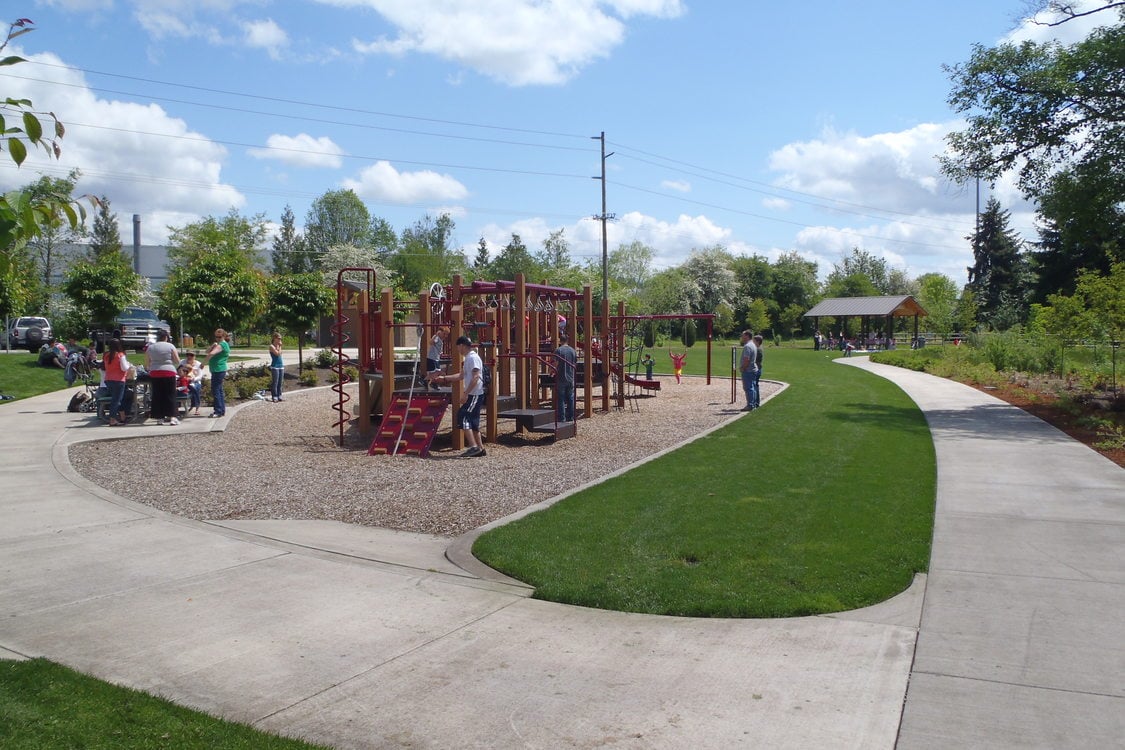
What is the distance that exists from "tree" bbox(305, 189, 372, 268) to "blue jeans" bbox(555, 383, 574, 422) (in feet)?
244

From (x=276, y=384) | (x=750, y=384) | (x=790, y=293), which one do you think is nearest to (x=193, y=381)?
(x=276, y=384)

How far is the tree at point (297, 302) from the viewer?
88.6 feet

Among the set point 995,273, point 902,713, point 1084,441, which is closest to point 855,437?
point 1084,441

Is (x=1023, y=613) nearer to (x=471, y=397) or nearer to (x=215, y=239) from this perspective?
(x=471, y=397)

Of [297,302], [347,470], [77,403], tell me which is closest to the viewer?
[347,470]

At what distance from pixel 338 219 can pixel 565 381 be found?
76.4 meters

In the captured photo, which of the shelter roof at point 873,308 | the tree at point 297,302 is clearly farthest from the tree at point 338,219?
the tree at point 297,302

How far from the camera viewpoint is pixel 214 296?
25875mm

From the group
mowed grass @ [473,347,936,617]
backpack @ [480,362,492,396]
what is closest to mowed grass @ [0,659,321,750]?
mowed grass @ [473,347,936,617]

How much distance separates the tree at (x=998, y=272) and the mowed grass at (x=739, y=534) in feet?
161

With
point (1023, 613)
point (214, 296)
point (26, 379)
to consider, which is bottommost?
point (1023, 613)

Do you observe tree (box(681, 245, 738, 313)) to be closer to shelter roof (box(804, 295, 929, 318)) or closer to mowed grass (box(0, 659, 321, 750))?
shelter roof (box(804, 295, 929, 318))

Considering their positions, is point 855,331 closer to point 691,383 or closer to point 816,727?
point 691,383

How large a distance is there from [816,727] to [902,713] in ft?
1.53
